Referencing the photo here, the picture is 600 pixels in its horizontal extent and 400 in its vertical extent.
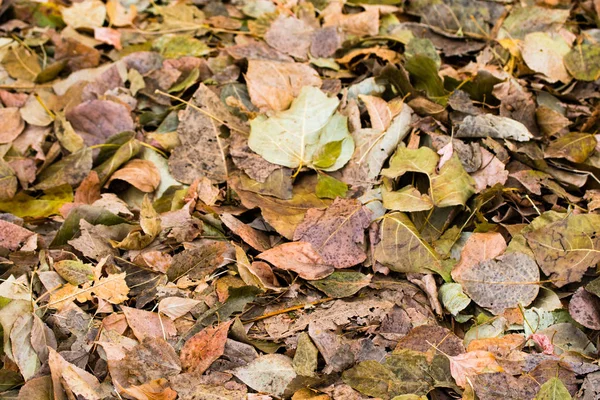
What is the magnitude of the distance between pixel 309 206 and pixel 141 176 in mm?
505

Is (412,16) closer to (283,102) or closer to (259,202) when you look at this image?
(283,102)

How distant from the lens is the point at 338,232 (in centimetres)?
159

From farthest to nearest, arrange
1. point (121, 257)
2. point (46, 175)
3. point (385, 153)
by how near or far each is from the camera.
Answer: point (46, 175) → point (385, 153) → point (121, 257)

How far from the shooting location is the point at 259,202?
66.1 inches

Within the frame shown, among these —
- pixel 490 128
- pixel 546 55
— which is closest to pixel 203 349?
pixel 490 128

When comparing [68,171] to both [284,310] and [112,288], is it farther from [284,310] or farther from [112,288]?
[284,310]

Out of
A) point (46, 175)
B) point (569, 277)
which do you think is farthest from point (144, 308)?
point (569, 277)

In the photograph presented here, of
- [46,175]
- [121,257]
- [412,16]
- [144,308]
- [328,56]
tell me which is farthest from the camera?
[412,16]

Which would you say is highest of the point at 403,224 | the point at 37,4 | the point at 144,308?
the point at 37,4

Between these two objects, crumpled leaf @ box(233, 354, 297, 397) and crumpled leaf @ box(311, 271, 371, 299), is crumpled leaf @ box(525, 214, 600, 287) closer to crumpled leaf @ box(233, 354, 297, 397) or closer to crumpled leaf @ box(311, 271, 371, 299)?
crumpled leaf @ box(311, 271, 371, 299)

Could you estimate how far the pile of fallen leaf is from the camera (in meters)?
1.39

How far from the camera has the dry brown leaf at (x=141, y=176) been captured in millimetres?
1820

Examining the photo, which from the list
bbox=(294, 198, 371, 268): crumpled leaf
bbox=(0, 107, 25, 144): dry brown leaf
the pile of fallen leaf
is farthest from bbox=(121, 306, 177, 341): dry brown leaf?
bbox=(0, 107, 25, 144): dry brown leaf

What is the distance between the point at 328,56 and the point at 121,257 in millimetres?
998
